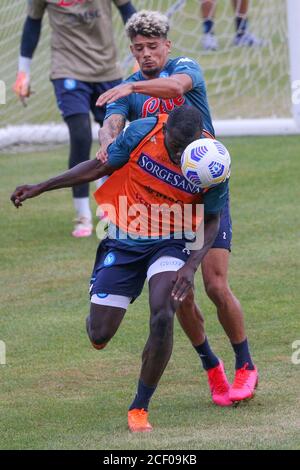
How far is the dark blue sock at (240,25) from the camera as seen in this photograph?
15.1 m

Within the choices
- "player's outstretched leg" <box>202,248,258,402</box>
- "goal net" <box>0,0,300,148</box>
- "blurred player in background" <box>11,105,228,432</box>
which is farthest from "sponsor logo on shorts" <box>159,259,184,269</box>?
"goal net" <box>0,0,300,148</box>

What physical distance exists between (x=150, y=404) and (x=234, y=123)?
25.2 feet

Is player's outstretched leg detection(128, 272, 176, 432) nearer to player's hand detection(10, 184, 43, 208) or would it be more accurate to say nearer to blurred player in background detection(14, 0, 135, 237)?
player's hand detection(10, 184, 43, 208)

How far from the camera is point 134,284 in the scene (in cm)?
646

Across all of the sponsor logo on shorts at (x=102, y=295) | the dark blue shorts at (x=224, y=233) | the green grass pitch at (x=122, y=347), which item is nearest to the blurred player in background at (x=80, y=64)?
the green grass pitch at (x=122, y=347)

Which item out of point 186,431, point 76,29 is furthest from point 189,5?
point 186,431

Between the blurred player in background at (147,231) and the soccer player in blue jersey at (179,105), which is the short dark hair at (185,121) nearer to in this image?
the blurred player in background at (147,231)

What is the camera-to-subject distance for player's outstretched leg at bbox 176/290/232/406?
21.8 feet

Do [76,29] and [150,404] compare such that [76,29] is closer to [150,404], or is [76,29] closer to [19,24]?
[19,24]

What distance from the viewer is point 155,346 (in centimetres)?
606

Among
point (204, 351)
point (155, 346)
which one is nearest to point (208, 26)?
point (204, 351)

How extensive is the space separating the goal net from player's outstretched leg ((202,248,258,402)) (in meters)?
7.22

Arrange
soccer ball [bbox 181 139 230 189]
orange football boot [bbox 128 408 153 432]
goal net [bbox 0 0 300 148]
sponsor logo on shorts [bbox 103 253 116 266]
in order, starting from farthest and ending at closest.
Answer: goal net [bbox 0 0 300 148] → sponsor logo on shorts [bbox 103 253 116 266] → orange football boot [bbox 128 408 153 432] → soccer ball [bbox 181 139 230 189]
